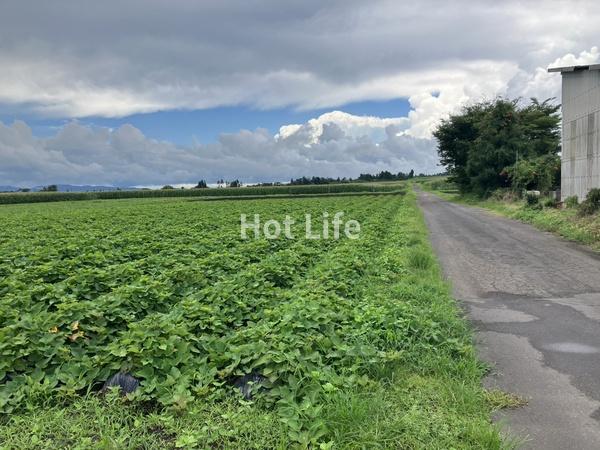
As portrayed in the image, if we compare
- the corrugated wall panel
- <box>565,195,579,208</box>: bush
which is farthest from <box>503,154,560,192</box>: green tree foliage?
<box>565,195,579,208</box>: bush

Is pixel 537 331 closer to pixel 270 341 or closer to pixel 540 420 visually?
pixel 540 420

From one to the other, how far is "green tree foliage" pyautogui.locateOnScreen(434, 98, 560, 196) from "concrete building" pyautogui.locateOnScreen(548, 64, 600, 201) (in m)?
9.40

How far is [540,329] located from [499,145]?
40.0 meters

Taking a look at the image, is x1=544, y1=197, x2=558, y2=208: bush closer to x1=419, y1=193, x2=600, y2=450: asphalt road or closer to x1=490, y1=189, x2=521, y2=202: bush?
x1=490, y1=189, x2=521, y2=202: bush

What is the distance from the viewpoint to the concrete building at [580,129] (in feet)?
67.4

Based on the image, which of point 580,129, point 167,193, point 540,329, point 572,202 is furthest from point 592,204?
point 167,193

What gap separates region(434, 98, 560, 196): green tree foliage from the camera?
117 feet

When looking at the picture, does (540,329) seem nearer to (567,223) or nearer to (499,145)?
(567,223)

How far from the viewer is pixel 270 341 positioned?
14.6ft

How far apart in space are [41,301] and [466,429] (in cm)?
529

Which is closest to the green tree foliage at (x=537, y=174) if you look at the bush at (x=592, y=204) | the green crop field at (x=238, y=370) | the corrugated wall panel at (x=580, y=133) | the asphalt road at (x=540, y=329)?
the corrugated wall panel at (x=580, y=133)

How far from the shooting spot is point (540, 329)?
243 inches

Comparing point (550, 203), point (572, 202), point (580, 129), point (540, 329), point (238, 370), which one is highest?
point (580, 129)

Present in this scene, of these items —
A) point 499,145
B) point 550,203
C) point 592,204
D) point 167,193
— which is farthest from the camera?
point 167,193
